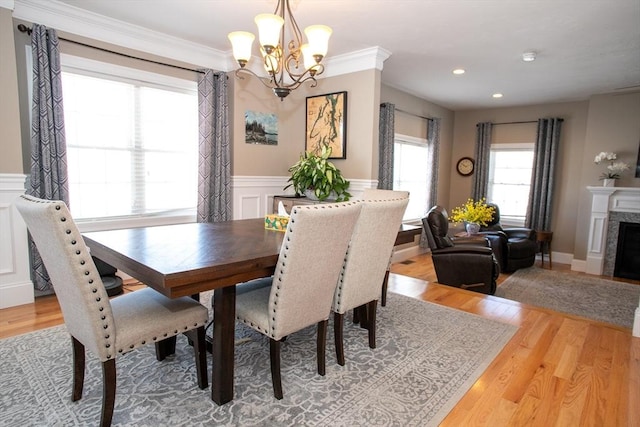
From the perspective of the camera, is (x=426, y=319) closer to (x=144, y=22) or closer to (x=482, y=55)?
(x=482, y=55)

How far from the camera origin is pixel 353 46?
12.5ft

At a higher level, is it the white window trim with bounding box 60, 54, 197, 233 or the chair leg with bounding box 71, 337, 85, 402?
the white window trim with bounding box 60, 54, 197, 233

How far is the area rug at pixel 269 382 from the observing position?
1.66 metres

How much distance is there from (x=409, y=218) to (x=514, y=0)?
4035 millimetres

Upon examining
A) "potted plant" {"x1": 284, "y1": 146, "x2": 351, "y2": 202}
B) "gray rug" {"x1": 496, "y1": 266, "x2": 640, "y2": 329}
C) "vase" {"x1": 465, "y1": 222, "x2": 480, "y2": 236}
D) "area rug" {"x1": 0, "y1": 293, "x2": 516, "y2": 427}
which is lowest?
"gray rug" {"x1": 496, "y1": 266, "x2": 640, "y2": 329}

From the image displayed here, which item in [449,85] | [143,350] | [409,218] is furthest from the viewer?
[409,218]

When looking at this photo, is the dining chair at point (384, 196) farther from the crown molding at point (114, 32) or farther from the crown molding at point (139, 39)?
the crown molding at point (114, 32)

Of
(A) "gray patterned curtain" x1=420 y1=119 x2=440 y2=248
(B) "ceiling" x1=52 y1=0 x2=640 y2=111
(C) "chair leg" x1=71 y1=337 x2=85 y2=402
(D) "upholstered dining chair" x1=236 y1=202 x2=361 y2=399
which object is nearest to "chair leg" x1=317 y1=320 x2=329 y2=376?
(D) "upholstered dining chair" x1=236 y1=202 x2=361 y2=399

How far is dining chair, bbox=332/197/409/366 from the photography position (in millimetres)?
1984

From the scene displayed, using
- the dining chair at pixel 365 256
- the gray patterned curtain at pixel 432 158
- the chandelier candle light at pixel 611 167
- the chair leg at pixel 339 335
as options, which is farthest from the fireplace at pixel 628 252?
the chair leg at pixel 339 335

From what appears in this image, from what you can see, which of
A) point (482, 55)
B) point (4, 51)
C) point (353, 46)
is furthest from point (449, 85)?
point (4, 51)

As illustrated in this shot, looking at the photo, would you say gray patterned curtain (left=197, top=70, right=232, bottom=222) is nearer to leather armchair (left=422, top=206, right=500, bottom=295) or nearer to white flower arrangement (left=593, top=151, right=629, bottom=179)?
leather armchair (left=422, top=206, right=500, bottom=295)

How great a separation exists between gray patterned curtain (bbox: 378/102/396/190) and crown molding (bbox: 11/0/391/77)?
4.16ft

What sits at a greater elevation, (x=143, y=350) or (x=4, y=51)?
(x=4, y=51)
